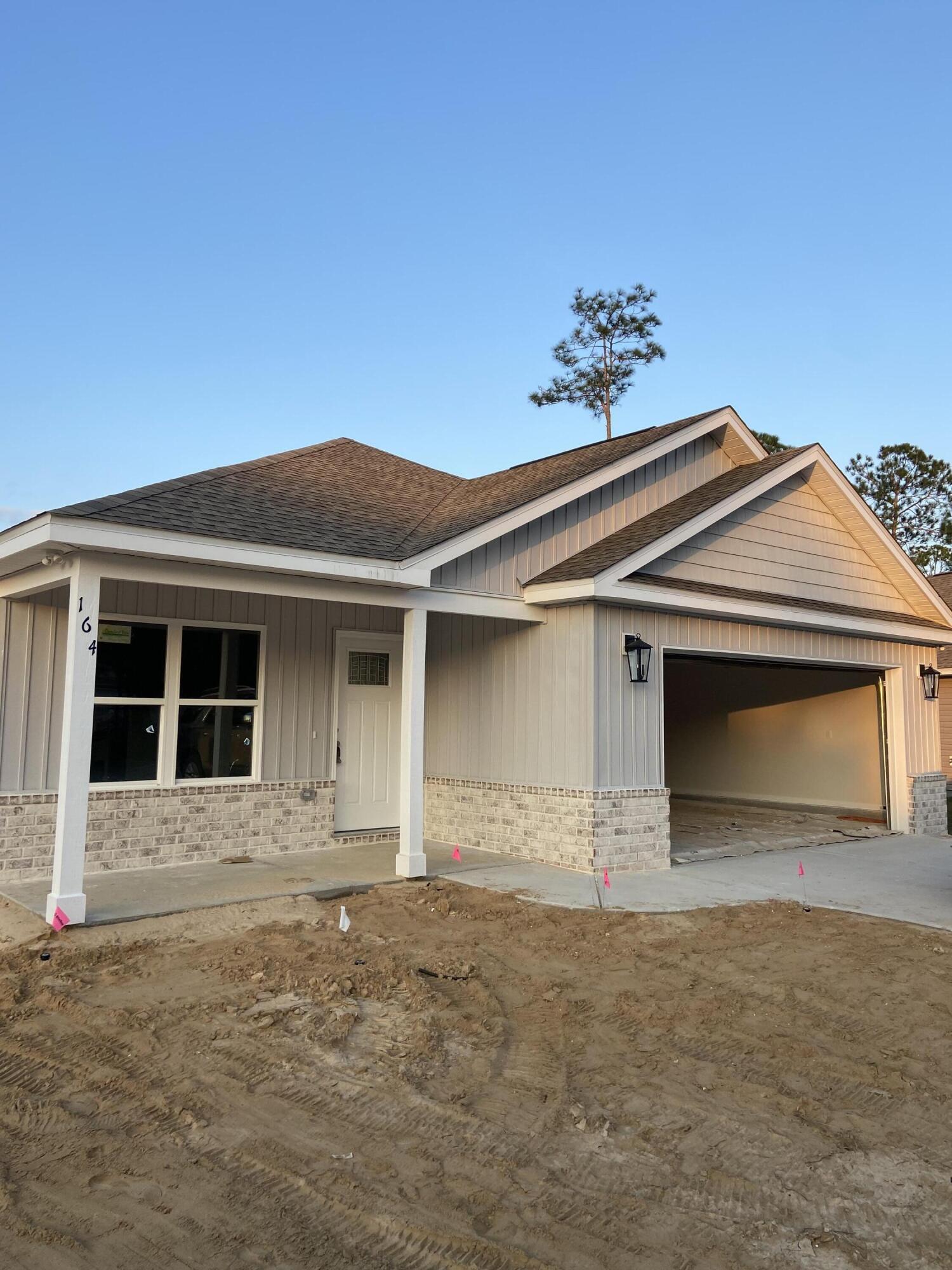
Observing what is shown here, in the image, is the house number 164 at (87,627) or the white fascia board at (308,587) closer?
the house number 164 at (87,627)

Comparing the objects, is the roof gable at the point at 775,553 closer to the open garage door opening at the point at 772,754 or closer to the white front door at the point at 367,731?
the open garage door opening at the point at 772,754

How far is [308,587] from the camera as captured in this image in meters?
8.04

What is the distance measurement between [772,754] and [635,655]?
815 cm

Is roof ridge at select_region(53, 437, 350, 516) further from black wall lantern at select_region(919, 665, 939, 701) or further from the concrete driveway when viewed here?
black wall lantern at select_region(919, 665, 939, 701)

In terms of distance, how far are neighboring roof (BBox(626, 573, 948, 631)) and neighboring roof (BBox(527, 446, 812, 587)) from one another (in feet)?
1.32

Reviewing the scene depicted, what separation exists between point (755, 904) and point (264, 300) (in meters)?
14.6

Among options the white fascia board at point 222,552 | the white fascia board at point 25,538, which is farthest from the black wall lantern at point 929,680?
the white fascia board at point 25,538

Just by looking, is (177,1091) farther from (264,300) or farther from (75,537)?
(264,300)

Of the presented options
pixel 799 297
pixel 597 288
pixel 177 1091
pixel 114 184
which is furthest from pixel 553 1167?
pixel 597 288

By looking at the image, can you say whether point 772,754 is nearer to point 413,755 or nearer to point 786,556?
point 786,556

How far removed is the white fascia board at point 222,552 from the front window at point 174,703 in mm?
2067

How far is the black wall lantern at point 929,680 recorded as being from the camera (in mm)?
13656

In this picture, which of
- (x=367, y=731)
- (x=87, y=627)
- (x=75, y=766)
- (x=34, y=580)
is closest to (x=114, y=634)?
(x=34, y=580)

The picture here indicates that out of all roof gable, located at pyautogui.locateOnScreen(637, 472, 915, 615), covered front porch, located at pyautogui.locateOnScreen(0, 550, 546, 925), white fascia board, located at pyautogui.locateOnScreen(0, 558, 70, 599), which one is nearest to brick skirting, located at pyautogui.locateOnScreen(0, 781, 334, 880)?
covered front porch, located at pyautogui.locateOnScreen(0, 550, 546, 925)
